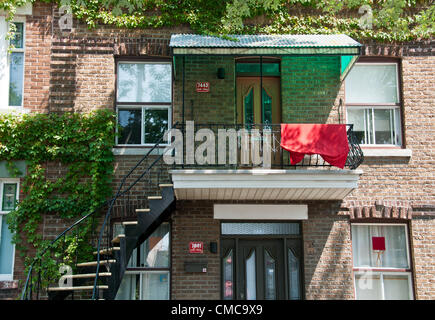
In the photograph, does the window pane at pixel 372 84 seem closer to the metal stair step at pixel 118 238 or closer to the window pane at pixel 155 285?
the window pane at pixel 155 285

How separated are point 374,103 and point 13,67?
288 inches

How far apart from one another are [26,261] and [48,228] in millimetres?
694

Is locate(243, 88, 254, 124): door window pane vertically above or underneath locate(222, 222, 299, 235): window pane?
above

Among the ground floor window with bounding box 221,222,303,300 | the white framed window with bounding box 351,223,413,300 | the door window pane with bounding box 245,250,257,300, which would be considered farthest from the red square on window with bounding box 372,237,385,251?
the door window pane with bounding box 245,250,257,300

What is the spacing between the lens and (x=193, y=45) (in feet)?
28.3

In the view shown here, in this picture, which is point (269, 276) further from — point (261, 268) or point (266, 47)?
point (266, 47)

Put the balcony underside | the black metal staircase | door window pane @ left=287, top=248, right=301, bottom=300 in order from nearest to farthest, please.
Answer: the black metal staircase
the balcony underside
door window pane @ left=287, top=248, right=301, bottom=300

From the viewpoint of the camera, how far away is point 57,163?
9500 mm

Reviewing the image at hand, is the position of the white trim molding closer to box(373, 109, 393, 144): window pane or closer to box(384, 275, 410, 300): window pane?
box(373, 109, 393, 144): window pane

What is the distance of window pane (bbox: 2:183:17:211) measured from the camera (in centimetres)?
943

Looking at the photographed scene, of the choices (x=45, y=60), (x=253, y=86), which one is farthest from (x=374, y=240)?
(x=45, y=60)

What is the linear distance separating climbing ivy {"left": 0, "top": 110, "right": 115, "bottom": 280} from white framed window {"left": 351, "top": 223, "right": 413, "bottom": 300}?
4.99 meters

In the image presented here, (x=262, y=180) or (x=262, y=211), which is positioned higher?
(x=262, y=180)

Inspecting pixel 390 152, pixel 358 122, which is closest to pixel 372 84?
pixel 358 122
